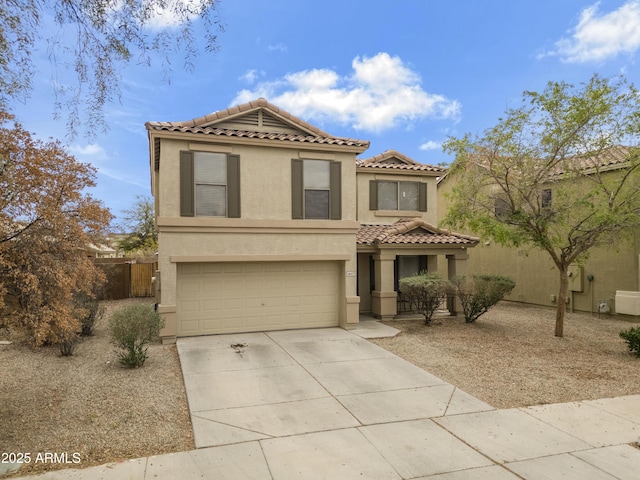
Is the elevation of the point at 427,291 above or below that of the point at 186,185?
below

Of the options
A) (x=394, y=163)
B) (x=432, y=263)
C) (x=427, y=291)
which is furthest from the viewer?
(x=394, y=163)

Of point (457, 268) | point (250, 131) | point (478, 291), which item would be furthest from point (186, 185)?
point (457, 268)

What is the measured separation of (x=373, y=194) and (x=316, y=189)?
4.08 metres

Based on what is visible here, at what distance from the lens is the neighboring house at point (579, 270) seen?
47.1 ft

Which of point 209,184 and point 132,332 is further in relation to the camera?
point 209,184

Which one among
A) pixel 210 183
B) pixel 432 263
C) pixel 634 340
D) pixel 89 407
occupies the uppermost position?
pixel 210 183

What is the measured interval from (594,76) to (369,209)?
785 cm

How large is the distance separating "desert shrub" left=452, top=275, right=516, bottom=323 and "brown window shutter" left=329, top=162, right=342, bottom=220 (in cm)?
438

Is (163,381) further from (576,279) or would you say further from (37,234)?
(576,279)

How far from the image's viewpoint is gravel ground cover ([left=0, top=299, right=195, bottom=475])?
5.18 m

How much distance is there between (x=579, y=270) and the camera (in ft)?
53.3

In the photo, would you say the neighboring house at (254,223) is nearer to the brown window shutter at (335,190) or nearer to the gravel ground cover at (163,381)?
the brown window shutter at (335,190)

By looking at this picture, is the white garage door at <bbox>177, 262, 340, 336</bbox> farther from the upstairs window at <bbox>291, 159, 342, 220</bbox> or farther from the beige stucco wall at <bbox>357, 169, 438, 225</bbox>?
the beige stucco wall at <bbox>357, 169, 438, 225</bbox>

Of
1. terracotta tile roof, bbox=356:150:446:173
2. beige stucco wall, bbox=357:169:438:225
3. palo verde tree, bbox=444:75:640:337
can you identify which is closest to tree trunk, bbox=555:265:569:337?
palo verde tree, bbox=444:75:640:337
